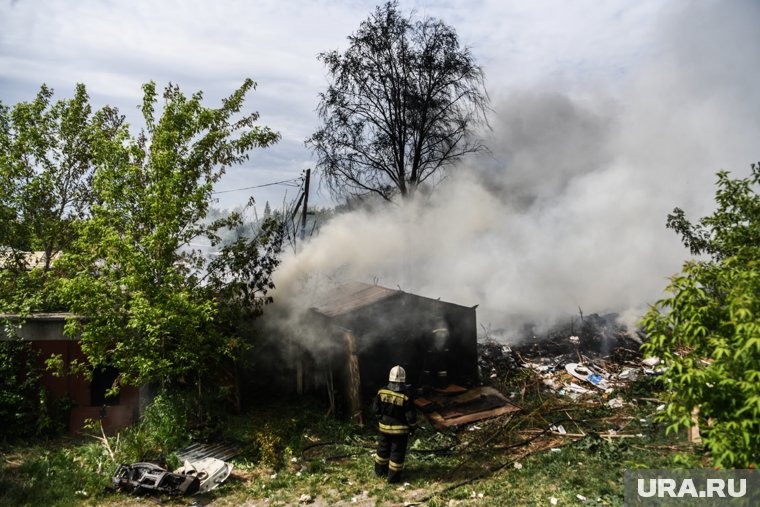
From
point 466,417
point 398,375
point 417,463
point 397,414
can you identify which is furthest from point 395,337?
point 397,414

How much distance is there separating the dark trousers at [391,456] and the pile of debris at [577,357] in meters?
5.77

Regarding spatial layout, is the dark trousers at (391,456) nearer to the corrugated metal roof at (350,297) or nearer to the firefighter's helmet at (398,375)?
the firefighter's helmet at (398,375)

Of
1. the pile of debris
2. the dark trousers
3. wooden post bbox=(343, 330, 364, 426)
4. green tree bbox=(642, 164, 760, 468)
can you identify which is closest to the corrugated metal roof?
wooden post bbox=(343, 330, 364, 426)

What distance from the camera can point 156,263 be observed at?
27.6ft

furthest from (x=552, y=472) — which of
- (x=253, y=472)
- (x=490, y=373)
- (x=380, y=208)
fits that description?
(x=380, y=208)

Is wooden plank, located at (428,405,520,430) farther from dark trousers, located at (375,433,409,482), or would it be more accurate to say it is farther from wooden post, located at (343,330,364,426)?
dark trousers, located at (375,433,409,482)

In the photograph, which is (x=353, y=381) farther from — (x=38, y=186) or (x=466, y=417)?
(x=38, y=186)

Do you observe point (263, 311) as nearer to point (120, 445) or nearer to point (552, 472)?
point (120, 445)

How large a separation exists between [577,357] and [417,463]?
746cm

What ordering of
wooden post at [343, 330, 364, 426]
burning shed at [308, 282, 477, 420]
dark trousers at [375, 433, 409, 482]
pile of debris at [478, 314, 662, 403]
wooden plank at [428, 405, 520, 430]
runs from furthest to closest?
1. pile of debris at [478, 314, 662, 403]
2. burning shed at [308, 282, 477, 420]
3. wooden post at [343, 330, 364, 426]
4. wooden plank at [428, 405, 520, 430]
5. dark trousers at [375, 433, 409, 482]

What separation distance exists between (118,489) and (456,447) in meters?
5.48

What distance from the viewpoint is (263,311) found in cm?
1120

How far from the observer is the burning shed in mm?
10672

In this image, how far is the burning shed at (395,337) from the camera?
35.0 feet
